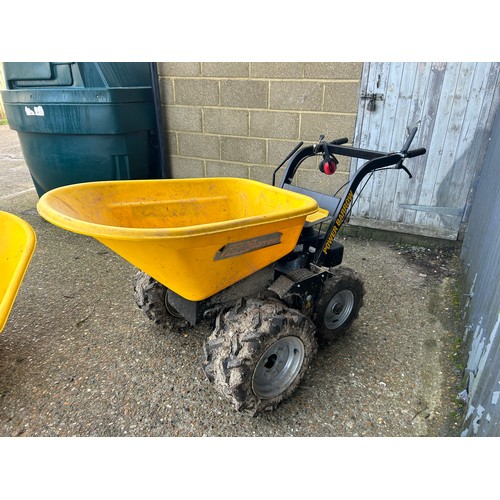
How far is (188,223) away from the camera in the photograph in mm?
2270

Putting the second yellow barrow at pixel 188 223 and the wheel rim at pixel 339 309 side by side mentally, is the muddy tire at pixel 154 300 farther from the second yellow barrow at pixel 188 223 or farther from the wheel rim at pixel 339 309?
the wheel rim at pixel 339 309

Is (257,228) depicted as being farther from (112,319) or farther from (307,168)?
(307,168)

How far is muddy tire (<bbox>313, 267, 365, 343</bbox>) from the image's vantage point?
2.22m

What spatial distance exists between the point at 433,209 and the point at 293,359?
236cm

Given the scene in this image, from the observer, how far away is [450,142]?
334 cm

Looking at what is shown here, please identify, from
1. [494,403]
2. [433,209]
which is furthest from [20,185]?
[494,403]

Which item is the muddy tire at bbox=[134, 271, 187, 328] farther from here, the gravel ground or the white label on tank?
the white label on tank

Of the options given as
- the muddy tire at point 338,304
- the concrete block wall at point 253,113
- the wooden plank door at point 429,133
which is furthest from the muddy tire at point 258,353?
the concrete block wall at point 253,113

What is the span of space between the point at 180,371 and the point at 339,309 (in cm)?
102

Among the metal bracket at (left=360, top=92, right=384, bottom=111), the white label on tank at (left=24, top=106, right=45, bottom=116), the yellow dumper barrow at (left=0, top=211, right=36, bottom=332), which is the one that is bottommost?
the yellow dumper barrow at (left=0, top=211, right=36, bottom=332)

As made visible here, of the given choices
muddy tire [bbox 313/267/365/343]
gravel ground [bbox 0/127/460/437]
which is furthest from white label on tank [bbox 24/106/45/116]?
muddy tire [bbox 313/267/365/343]

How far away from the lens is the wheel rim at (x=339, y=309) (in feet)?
7.65

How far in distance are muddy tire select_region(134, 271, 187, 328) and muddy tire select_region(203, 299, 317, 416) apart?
1.89 feet

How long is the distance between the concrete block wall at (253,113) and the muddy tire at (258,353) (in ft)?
7.47
